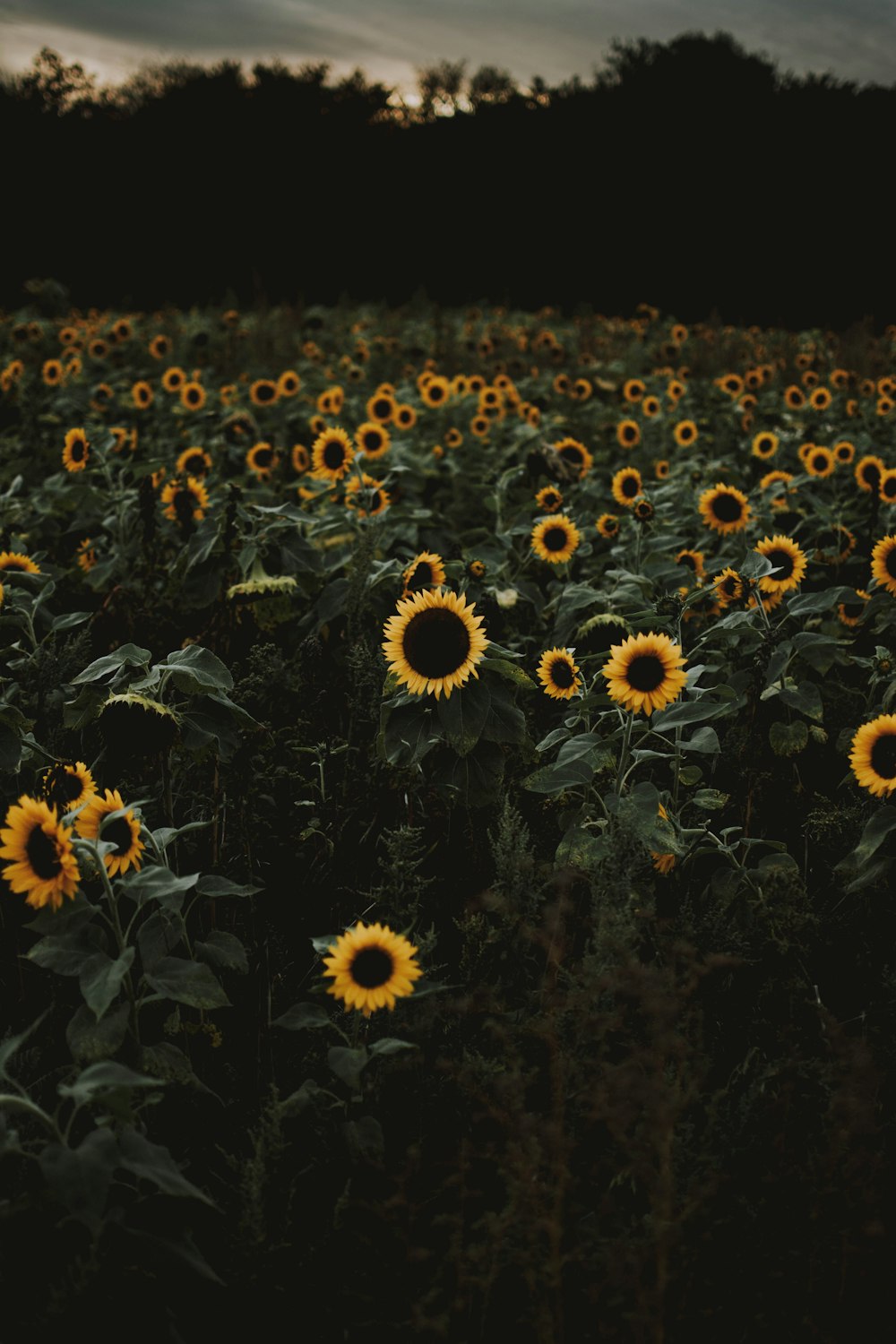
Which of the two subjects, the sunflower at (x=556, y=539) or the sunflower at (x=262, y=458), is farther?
the sunflower at (x=262, y=458)

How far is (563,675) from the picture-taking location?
2381 millimetres

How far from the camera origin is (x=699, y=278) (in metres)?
17.9

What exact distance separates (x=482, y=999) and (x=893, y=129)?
2413 cm

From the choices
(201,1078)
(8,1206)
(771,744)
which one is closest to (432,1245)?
(201,1078)

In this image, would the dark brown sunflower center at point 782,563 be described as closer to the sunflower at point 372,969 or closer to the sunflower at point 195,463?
the sunflower at point 372,969

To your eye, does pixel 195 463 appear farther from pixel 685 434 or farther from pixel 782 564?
pixel 685 434

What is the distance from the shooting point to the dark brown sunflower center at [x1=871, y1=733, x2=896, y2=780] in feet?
6.55

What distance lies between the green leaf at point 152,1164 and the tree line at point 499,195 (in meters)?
17.4

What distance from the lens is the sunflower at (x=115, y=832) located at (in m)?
1.64

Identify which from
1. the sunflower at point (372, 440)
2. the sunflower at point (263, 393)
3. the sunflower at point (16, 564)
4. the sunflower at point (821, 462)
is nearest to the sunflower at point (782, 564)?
the sunflower at point (821, 462)

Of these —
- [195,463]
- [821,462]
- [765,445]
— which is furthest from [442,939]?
[765,445]

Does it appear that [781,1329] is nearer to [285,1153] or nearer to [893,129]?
[285,1153]

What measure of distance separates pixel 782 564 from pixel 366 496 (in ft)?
4.74

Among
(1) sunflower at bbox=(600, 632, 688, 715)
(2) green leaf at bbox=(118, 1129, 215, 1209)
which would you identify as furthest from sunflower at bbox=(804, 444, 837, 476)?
(2) green leaf at bbox=(118, 1129, 215, 1209)
